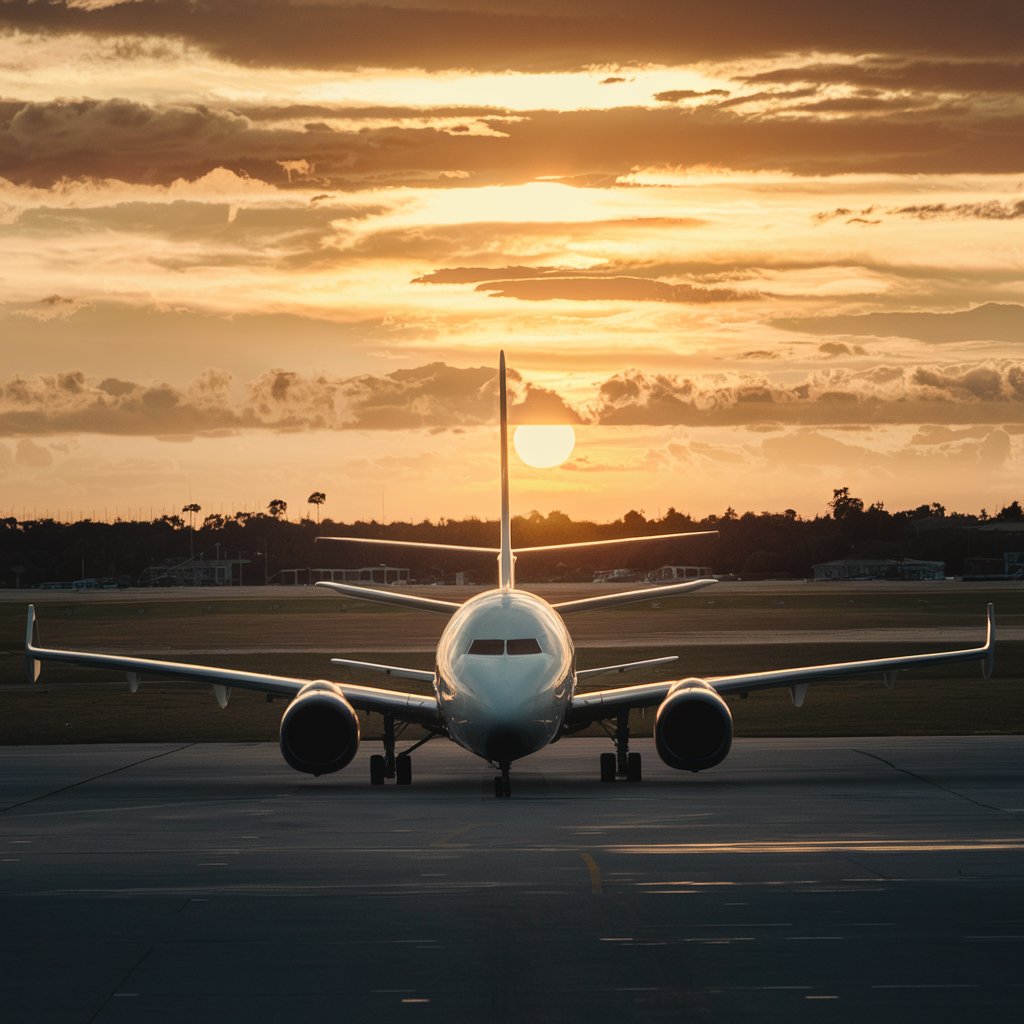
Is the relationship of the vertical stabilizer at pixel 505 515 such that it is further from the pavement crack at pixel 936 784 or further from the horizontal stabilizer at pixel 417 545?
the pavement crack at pixel 936 784

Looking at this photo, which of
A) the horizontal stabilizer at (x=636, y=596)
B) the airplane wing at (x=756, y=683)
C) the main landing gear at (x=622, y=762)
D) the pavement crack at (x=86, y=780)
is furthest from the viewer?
the main landing gear at (x=622, y=762)

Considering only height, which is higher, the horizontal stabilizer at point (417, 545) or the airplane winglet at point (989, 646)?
the horizontal stabilizer at point (417, 545)

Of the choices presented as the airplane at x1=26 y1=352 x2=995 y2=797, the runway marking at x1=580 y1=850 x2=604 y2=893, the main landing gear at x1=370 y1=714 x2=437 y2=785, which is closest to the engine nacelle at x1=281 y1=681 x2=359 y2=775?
the airplane at x1=26 y1=352 x2=995 y2=797

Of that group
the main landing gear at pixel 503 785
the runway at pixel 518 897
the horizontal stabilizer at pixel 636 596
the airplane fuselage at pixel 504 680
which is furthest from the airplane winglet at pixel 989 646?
the main landing gear at pixel 503 785

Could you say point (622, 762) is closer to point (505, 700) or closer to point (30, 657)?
point (505, 700)

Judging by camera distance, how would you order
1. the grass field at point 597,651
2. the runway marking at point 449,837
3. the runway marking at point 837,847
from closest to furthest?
the runway marking at point 837,847
the runway marking at point 449,837
the grass field at point 597,651

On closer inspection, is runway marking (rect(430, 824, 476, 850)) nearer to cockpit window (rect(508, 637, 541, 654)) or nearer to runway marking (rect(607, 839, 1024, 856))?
runway marking (rect(607, 839, 1024, 856))

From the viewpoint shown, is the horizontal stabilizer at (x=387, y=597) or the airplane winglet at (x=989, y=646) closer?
the horizontal stabilizer at (x=387, y=597)

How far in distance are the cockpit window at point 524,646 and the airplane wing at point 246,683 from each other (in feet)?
9.81

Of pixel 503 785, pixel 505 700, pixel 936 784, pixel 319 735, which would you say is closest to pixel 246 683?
pixel 319 735

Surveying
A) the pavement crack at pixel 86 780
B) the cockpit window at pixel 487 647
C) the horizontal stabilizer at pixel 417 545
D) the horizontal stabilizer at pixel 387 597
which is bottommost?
the pavement crack at pixel 86 780

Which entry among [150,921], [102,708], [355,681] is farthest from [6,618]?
[150,921]

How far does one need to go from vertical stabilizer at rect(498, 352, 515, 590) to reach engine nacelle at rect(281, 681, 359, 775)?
5076mm

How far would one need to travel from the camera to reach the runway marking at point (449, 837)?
23.7 m
